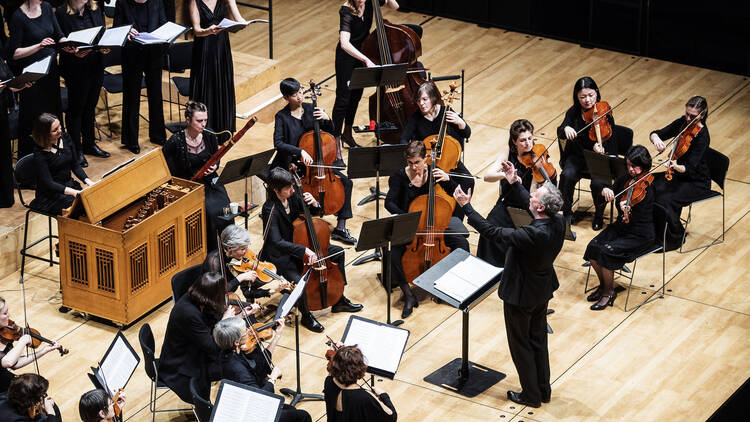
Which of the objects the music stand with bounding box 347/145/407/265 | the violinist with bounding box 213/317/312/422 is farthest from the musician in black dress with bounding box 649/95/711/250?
the violinist with bounding box 213/317/312/422

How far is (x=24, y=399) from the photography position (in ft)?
17.8

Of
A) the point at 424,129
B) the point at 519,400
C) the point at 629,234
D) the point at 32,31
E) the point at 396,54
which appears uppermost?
the point at 32,31

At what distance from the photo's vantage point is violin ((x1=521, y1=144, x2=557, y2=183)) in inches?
296

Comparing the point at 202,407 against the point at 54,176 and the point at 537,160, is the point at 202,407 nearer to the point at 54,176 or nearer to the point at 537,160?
the point at 54,176

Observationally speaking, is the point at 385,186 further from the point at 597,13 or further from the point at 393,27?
the point at 597,13

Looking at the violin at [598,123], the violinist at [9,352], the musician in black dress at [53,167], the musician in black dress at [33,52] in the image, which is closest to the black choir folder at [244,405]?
the violinist at [9,352]

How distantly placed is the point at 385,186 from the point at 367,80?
4.52 feet

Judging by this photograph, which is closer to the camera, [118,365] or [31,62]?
[118,365]

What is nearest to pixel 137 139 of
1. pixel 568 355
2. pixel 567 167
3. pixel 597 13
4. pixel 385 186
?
pixel 385 186

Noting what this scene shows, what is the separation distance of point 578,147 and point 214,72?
2.81m

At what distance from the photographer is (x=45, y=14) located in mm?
8203

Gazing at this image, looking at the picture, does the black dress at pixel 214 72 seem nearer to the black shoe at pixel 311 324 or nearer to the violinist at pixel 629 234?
the black shoe at pixel 311 324

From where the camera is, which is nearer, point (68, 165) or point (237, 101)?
point (68, 165)

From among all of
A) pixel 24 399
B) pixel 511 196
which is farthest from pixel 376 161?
pixel 24 399
